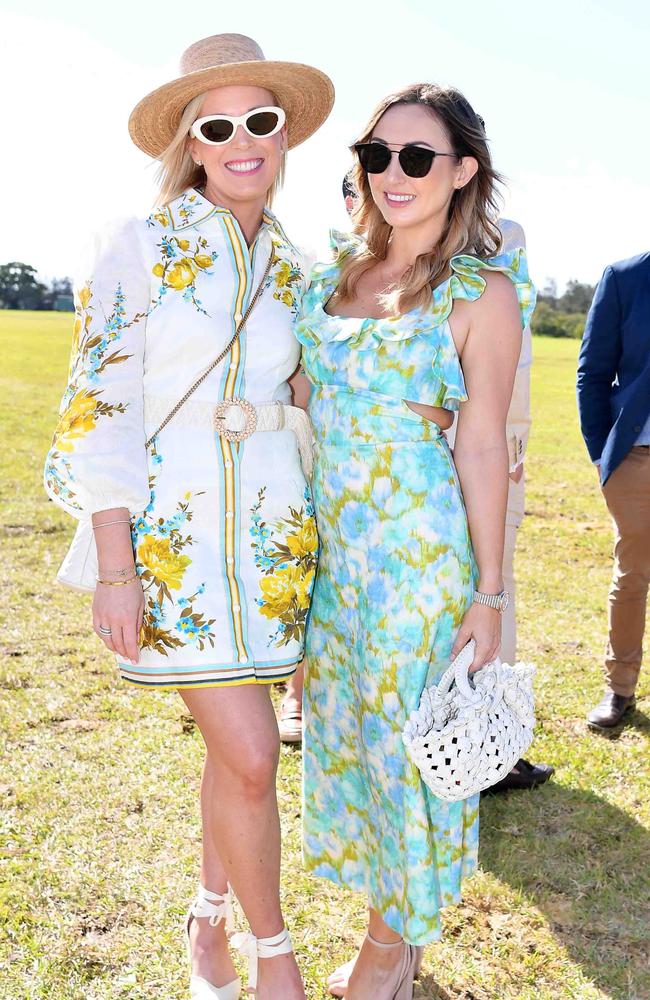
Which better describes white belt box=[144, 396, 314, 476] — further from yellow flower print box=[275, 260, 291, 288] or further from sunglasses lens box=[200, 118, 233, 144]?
sunglasses lens box=[200, 118, 233, 144]

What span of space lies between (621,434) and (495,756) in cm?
240

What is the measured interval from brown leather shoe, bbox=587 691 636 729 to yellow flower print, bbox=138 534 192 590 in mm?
A: 2806

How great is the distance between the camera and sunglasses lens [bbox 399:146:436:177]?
2449 millimetres

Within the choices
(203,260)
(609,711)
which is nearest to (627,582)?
(609,711)

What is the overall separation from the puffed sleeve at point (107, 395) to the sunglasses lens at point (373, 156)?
622mm

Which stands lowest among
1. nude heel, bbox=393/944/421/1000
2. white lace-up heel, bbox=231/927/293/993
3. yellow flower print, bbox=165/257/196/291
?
nude heel, bbox=393/944/421/1000

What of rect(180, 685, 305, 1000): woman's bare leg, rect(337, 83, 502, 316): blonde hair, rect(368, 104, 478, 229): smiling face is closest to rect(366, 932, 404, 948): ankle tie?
rect(180, 685, 305, 1000): woman's bare leg

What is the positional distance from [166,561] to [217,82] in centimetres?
126

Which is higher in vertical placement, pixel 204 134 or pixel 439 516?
pixel 204 134

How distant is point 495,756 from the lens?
2326 mm

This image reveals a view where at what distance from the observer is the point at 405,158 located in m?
2.46

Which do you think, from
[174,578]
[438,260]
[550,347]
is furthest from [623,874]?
[550,347]

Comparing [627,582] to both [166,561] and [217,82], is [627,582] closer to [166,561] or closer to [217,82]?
[166,561]

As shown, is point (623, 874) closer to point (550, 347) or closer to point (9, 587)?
point (9, 587)
